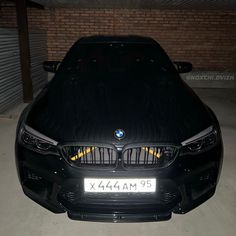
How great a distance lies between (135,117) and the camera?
1.86 metres

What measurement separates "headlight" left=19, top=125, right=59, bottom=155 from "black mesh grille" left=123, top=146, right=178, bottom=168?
1.57ft

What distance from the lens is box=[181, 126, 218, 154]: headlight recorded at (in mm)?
1689

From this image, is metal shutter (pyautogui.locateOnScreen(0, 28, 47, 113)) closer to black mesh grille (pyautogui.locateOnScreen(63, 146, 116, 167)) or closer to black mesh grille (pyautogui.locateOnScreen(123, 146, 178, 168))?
black mesh grille (pyautogui.locateOnScreen(63, 146, 116, 167))

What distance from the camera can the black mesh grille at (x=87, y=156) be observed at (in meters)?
1.67

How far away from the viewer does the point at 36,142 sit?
177 centimetres

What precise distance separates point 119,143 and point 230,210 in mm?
1339

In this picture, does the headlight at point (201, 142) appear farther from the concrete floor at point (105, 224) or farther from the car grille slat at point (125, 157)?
the concrete floor at point (105, 224)

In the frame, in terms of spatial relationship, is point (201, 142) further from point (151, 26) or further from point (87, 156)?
point (151, 26)

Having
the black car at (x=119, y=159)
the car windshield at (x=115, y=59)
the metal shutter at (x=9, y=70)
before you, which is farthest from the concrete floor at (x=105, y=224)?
the metal shutter at (x=9, y=70)

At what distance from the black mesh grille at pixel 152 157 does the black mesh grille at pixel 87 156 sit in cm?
10

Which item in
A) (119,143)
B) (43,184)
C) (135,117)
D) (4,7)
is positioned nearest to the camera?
(119,143)

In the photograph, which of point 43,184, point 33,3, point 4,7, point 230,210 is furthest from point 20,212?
point 4,7

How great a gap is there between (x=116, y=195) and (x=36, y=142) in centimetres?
66

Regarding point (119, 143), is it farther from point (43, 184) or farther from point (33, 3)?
point (33, 3)
